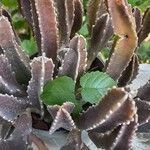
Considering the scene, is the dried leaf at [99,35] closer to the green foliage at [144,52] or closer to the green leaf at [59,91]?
the green leaf at [59,91]

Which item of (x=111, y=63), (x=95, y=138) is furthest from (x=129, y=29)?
(x=95, y=138)

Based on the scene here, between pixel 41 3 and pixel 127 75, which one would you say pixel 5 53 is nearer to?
pixel 41 3

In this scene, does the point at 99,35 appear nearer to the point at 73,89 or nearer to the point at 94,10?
the point at 94,10

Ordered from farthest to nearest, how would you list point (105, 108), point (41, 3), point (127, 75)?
point (127, 75) < point (41, 3) < point (105, 108)

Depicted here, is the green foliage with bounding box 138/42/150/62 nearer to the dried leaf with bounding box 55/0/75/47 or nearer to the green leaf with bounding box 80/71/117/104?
the dried leaf with bounding box 55/0/75/47

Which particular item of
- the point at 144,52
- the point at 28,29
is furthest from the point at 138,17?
the point at 144,52
